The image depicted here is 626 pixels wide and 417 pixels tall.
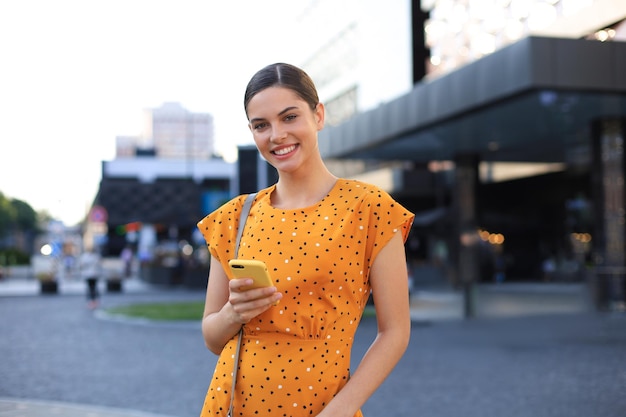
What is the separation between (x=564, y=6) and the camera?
27.3 m

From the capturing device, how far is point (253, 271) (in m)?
1.82

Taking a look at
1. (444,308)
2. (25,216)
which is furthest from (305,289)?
(25,216)

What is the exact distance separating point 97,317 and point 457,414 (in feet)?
45.9

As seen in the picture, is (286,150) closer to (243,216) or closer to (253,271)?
(243,216)

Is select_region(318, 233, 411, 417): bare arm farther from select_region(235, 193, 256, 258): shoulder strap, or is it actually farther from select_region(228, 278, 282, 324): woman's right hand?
select_region(235, 193, 256, 258): shoulder strap

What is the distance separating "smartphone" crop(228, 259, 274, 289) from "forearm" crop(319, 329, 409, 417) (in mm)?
335

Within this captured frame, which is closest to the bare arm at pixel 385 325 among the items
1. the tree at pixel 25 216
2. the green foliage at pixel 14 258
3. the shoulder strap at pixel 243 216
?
the shoulder strap at pixel 243 216

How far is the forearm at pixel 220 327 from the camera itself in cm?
201

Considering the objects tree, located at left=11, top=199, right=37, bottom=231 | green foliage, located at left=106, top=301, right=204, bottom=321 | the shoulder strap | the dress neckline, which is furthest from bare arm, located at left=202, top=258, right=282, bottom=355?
tree, located at left=11, top=199, right=37, bottom=231

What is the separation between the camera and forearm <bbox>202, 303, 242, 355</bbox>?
2.01 meters

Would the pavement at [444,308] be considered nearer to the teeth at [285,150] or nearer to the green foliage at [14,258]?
the teeth at [285,150]

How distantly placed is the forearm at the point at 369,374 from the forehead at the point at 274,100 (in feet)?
2.10

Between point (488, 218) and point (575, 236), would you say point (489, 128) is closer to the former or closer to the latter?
point (488, 218)

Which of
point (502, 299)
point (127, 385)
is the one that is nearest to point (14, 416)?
point (127, 385)
